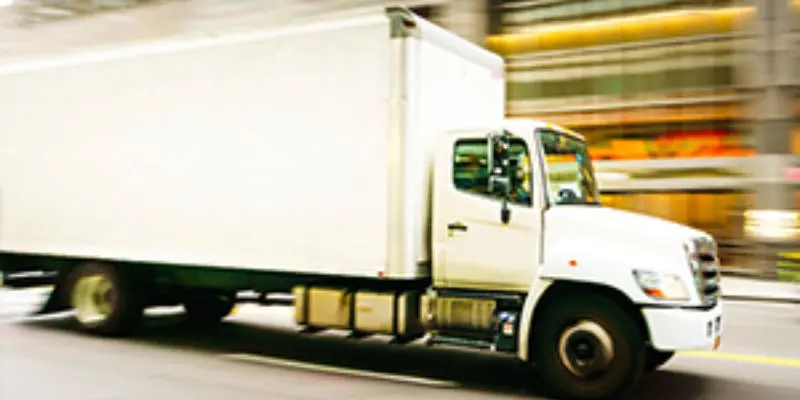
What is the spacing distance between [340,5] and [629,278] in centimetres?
1957

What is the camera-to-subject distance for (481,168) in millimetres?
7215

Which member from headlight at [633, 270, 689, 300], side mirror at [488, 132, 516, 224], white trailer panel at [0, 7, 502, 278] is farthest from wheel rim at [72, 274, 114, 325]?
headlight at [633, 270, 689, 300]

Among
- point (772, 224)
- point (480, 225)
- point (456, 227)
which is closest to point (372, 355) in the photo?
point (456, 227)

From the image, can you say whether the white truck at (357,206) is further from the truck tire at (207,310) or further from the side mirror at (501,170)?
the truck tire at (207,310)

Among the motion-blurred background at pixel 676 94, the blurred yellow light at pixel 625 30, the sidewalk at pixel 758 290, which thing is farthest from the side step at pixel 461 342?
the blurred yellow light at pixel 625 30

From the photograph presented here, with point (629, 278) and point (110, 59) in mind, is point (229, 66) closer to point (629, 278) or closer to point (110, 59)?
point (110, 59)

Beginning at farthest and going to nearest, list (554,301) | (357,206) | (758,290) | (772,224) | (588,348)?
1. (772,224)
2. (758,290)
3. (357,206)
4. (554,301)
5. (588,348)

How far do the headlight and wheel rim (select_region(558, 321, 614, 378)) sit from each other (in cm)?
54

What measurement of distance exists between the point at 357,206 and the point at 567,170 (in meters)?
2.06

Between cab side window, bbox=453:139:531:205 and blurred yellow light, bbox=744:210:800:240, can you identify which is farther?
blurred yellow light, bbox=744:210:800:240

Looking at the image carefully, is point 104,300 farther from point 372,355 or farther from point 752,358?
point 752,358

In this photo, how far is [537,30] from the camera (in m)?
22.7

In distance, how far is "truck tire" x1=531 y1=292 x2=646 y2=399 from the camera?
20.9 ft

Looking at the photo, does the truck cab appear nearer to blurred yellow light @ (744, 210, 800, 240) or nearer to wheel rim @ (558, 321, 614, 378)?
wheel rim @ (558, 321, 614, 378)
